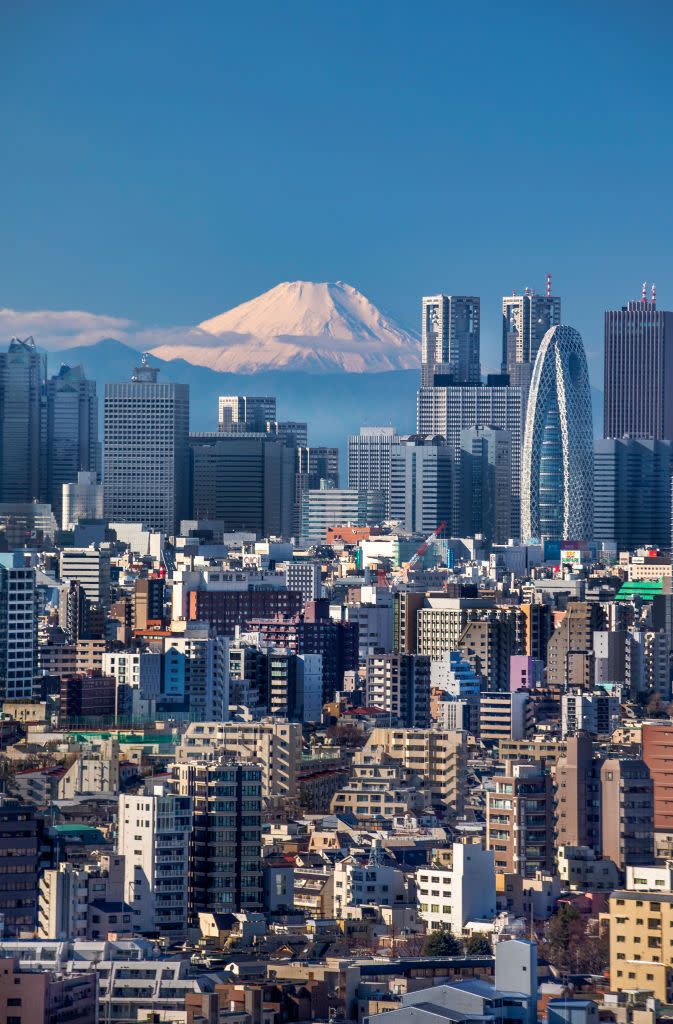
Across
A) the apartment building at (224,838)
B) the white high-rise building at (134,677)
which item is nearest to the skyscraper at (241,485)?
the white high-rise building at (134,677)

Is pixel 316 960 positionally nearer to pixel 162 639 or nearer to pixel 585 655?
pixel 162 639

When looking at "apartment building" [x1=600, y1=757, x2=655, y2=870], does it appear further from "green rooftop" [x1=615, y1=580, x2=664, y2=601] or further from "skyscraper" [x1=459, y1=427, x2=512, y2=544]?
"skyscraper" [x1=459, y1=427, x2=512, y2=544]

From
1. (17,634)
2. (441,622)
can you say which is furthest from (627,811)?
(441,622)

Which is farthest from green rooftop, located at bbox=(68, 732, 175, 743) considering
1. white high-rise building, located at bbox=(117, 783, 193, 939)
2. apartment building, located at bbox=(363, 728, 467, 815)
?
white high-rise building, located at bbox=(117, 783, 193, 939)

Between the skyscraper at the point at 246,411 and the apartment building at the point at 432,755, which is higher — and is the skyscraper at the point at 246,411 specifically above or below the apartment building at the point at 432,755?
above

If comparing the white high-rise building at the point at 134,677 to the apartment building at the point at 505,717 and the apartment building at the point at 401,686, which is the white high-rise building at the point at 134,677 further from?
the apartment building at the point at 505,717

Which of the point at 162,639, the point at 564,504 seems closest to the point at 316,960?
the point at 162,639
